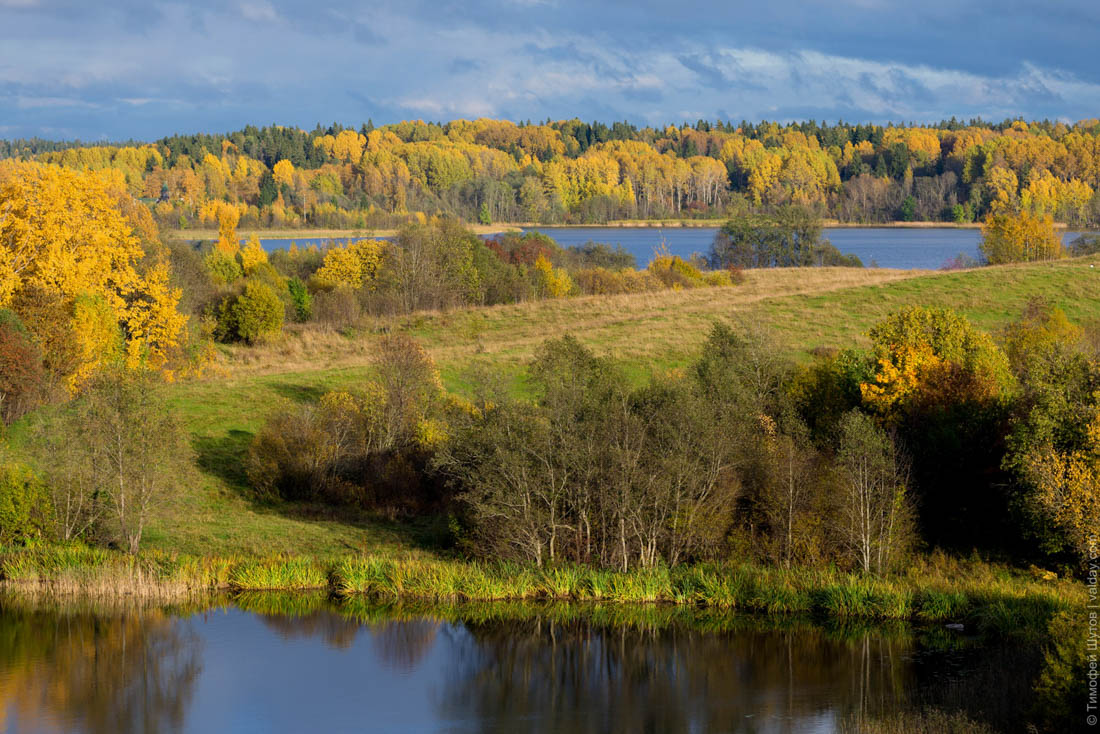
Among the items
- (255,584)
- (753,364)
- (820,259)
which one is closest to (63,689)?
(255,584)

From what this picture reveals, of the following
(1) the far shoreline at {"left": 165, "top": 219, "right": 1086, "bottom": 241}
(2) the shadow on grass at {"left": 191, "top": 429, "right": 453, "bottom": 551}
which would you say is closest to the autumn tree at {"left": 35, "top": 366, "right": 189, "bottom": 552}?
(2) the shadow on grass at {"left": 191, "top": 429, "right": 453, "bottom": 551}

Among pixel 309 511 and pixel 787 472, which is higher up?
pixel 787 472

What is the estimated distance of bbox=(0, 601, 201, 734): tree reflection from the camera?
1825 cm

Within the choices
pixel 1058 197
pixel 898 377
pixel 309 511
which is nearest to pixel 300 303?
pixel 309 511

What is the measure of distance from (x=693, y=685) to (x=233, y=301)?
148 ft

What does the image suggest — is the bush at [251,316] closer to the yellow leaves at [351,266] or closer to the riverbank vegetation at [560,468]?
the riverbank vegetation at [560,468]

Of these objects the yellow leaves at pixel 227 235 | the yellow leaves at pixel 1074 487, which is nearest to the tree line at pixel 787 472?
the yellow leaves at pixel 1074 487

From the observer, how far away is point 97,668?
2062 centimetres

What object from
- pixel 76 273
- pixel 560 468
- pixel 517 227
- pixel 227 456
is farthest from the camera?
pixel 517 227

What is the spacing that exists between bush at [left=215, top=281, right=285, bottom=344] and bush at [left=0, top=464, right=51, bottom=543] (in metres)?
32.3

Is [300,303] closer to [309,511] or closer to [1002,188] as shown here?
[309,511]

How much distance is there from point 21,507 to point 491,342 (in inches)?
1281

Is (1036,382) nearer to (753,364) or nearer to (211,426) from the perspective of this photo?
(753,364)

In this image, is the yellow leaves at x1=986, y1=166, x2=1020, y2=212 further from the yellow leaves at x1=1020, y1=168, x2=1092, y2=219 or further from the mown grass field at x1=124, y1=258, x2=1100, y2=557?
the mown grass field at x1=124, y1=258, x2=1100, y2=557
